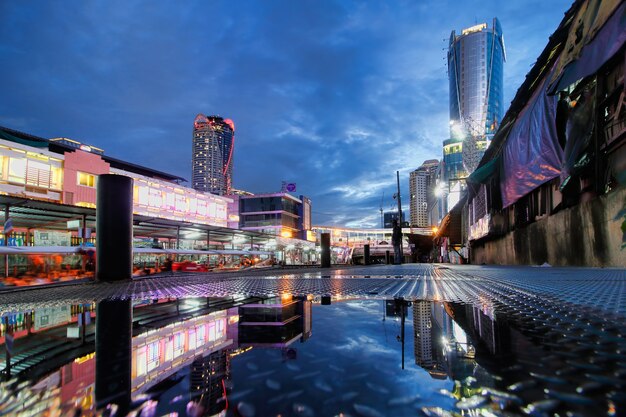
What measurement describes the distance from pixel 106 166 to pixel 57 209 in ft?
54.2

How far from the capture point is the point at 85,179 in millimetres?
25344

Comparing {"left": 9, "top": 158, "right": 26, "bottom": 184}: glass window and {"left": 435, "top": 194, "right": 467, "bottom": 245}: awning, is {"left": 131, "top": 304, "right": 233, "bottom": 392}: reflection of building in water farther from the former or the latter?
{"left": 435, "top": 194, "right": 467, "bottom": 245}: awning

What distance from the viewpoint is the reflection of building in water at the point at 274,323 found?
143 cm

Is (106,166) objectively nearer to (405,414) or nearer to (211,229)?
(211,229)

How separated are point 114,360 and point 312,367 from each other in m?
0.65

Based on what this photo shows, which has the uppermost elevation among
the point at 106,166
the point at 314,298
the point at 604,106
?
the point at 106,166

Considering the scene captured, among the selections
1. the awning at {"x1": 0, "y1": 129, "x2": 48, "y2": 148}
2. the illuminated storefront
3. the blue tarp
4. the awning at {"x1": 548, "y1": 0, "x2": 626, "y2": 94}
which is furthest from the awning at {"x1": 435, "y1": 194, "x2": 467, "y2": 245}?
the awning at {"x1": 0, "y1": 129, "x2": 48, "y2": 148}

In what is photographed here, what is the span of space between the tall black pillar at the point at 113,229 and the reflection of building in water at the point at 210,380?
6.18 meters

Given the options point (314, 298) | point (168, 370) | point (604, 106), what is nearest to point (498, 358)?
point (168, 370)

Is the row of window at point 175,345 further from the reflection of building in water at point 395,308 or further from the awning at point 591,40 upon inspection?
the awning at point 591,40

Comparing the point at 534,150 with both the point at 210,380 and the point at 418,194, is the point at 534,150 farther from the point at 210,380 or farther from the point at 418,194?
the point at 418,194

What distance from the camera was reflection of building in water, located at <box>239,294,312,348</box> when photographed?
1.43 meters

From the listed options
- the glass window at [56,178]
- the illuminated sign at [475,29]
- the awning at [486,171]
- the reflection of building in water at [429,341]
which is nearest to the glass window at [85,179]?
the glass window at [56,178]

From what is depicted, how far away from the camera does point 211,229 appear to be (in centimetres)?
2122
